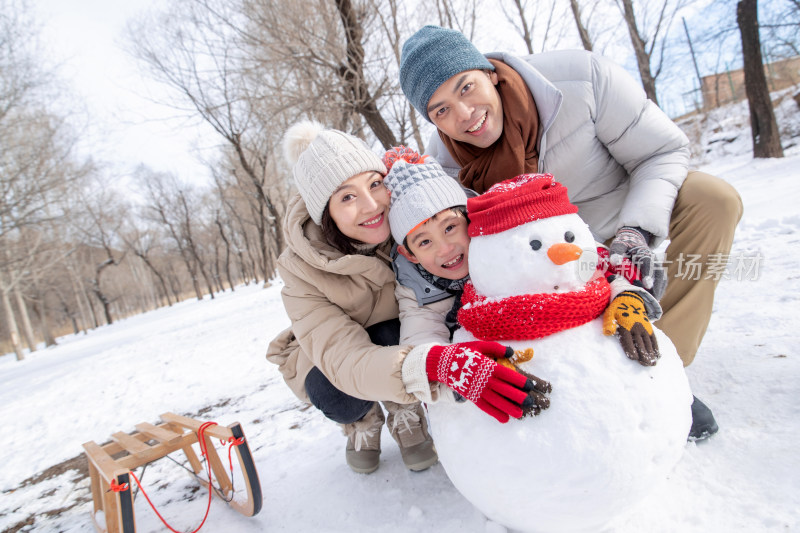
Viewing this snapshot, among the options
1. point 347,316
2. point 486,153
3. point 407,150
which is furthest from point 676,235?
point 347,316

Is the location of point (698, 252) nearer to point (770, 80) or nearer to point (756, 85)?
point (756, 85)

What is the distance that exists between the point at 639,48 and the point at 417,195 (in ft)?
33.0

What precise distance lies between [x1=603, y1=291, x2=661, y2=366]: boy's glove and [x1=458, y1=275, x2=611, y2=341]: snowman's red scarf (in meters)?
0.05

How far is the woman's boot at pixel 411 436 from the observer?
1721 mm

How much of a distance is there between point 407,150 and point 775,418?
1.65 metres

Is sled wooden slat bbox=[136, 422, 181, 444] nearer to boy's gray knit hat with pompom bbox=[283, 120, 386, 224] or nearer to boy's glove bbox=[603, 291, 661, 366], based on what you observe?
boy's gray knit hat with pompom bbox=[283, 120, 386, 224]

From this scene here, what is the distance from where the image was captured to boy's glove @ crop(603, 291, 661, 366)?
105 cm

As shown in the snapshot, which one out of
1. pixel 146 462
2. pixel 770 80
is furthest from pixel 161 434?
pixel 770 80

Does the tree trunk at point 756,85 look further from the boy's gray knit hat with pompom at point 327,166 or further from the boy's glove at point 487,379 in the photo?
the boy's glove at point 487,379

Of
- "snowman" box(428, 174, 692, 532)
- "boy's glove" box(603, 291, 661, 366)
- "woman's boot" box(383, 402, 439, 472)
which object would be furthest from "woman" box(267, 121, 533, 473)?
"boy's glove" box(603, 291, 661, 366)

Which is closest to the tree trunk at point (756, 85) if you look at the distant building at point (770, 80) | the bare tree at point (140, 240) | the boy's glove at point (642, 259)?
Result: the boy's glove at point (642, 259)

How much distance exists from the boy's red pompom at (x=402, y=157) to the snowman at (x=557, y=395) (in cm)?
52

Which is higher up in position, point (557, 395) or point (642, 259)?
point (642, 259)

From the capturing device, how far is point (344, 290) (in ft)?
5.65
